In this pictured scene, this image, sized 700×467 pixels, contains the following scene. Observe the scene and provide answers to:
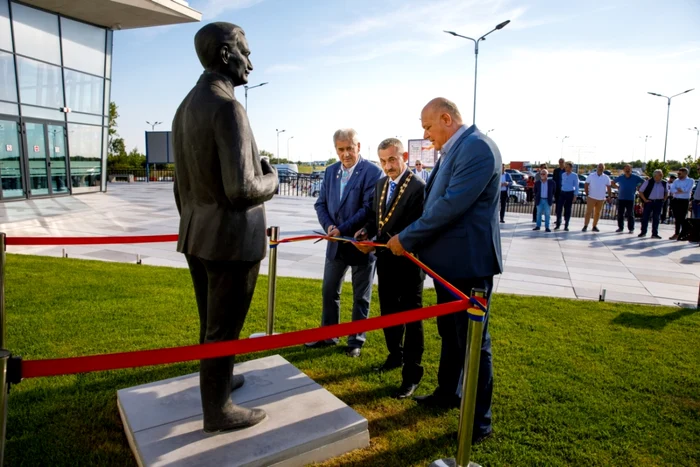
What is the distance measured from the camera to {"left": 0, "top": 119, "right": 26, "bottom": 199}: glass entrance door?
16344mm

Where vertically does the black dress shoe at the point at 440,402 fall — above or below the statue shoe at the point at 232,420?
below

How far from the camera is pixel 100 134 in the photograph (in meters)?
21.3

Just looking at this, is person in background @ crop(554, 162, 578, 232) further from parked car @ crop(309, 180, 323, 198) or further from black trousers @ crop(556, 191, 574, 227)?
parked car @ crop(309, 180, 323, 198)

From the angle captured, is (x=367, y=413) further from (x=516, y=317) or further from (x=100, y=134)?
(x=100, y=134)

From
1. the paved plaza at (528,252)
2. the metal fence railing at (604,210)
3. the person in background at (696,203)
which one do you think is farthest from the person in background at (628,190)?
the metal fence railing at (604,210)

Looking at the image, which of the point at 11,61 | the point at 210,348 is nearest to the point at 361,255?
Answer: the point at 210,348

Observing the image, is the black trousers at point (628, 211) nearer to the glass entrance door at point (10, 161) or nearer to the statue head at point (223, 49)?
the statue head at point (223, 49)

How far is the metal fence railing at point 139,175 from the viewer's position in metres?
35.2

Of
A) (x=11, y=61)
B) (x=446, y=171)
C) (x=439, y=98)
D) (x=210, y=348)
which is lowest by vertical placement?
(x=210, y=348)

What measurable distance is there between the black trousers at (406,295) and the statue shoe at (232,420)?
4.31ft

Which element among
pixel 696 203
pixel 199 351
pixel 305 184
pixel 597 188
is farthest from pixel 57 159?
pixel 696 203

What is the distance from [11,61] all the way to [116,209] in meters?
6.61

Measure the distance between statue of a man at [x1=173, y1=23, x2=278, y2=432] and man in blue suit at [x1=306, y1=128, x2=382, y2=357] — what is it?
168cm

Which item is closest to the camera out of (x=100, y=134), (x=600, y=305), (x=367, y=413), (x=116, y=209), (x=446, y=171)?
(x=446, y=171)
